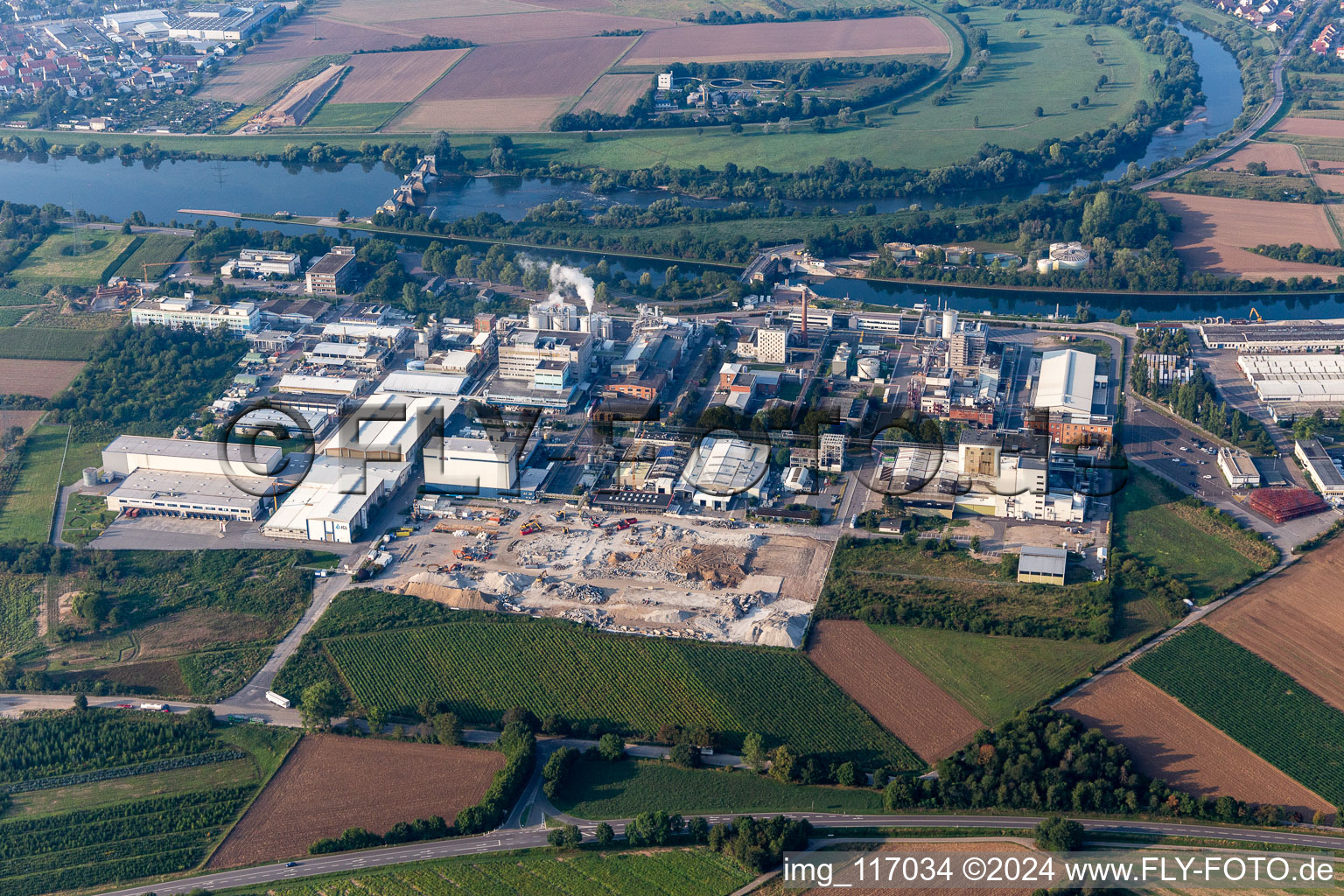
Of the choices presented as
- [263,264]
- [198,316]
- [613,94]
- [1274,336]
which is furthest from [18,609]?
[613,94]

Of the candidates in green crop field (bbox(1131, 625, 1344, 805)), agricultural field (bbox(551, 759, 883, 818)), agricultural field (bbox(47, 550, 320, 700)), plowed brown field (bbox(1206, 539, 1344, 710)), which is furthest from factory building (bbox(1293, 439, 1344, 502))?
agricultural field (bbox(47, 550, 320, 700))

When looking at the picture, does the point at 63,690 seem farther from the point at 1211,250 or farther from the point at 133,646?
the point at 1211,250

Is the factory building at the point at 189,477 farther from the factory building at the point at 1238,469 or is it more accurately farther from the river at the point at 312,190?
the factory building at the point at 1238,469

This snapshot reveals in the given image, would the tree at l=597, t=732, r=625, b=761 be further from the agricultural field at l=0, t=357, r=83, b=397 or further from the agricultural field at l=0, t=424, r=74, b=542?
the agricultural field at l=0, t=357, r=83, b=397

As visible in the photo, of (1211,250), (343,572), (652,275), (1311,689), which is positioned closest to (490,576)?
(343,572)

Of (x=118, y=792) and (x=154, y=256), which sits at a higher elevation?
(x=154, y=256)

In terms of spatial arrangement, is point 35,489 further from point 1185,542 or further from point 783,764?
point 1185,542

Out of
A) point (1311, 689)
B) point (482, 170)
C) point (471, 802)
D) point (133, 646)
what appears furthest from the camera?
point (482, 170)
